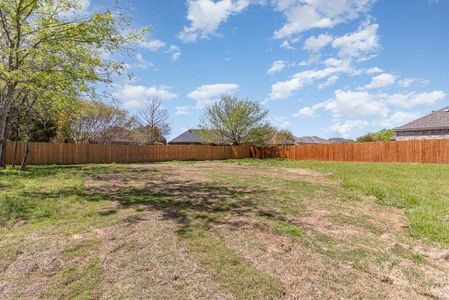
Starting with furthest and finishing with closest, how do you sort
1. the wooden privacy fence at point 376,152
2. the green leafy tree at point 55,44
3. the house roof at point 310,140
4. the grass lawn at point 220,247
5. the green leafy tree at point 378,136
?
the house roof at point 310,140, the green leafy tree at point 378,136, the wooden privacy fence at point 376,152, the green leafy tree at point 55,44, the grass lawn at point 220,247

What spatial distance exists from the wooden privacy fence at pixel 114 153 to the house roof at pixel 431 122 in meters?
13.6

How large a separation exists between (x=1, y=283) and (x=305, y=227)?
3.54 m

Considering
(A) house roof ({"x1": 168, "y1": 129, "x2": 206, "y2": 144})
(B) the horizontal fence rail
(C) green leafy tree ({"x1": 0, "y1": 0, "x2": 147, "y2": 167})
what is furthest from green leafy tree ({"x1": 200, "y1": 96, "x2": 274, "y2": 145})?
(C) green leafy tree ({"x1": 0, "y1": 0, "x2": 147, "y2": 167})

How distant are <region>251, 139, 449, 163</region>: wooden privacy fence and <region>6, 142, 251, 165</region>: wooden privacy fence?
508 centimetres

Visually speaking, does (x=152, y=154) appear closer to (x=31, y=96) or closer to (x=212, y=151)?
(x=212, y=151)

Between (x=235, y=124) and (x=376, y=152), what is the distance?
1289 centimetres

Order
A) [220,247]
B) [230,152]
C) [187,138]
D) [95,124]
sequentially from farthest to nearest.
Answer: [187,138] < [230,152] < [95,124] < [220,247]

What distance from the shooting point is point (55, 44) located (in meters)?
7.11

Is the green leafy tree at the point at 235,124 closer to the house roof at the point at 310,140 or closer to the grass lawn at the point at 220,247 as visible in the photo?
the grass lawn at the point at 220,247

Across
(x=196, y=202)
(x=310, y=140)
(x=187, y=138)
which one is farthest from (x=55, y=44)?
(x=310, y=140)

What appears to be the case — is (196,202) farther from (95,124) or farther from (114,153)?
(95,124)

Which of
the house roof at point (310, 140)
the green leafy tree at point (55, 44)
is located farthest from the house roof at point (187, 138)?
the green leafy tree at point (55, 44)

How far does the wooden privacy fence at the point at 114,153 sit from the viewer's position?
15.4m

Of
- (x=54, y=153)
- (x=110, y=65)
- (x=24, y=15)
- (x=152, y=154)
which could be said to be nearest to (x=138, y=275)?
(x=110, y=65)
